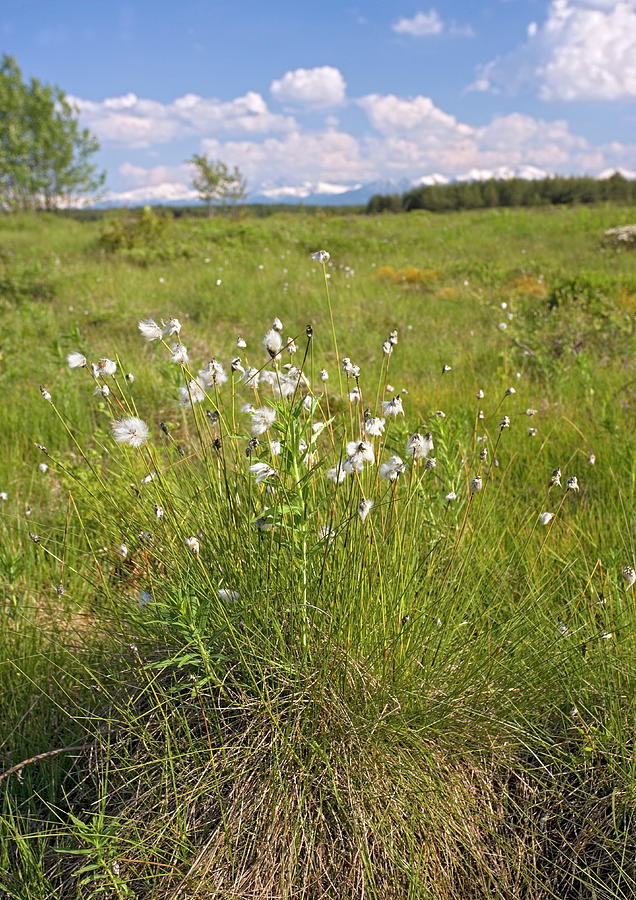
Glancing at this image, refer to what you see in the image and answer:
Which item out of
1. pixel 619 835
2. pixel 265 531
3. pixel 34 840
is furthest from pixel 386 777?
pixel 34 840

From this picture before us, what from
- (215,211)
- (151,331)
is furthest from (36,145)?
(151,331)

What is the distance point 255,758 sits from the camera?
164 cm

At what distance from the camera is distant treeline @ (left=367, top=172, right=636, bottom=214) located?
28141 millimetres

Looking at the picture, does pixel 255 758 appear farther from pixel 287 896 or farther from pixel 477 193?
pixel 477 193

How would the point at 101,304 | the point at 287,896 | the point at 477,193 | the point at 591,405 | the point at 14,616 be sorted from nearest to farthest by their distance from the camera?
the point at 287,896, the point at 14,616, the point at 591,405, the point at 101,304, the point at 477,193

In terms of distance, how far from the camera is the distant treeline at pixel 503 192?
28141 mm

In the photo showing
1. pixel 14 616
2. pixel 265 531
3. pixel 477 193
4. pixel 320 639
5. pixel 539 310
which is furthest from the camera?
pixel 477 193

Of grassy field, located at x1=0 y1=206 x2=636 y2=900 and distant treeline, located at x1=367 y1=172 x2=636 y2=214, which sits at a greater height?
distant treeline, located at x1=367 y1=172 x2=636 y2=214

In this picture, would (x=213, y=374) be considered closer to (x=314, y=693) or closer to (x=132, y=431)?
(x=132, y=431)

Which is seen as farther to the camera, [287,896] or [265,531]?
[265,531]

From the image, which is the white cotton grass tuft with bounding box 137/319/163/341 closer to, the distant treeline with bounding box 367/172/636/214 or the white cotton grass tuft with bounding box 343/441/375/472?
the white cotton grass tuft with bounding box 343/441/375/472

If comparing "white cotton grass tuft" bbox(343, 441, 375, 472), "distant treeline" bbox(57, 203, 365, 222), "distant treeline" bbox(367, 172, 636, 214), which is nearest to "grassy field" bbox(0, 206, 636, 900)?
Result: "white cotton grass tuft" bbox(343, 441, 375, 472)

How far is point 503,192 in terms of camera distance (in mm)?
30719

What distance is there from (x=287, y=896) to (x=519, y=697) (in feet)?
2.80
